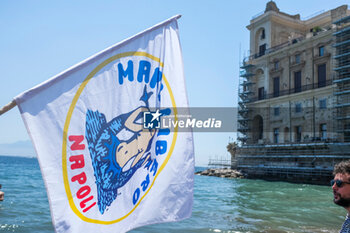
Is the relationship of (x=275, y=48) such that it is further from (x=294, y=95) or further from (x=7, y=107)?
(x=7, y=107)

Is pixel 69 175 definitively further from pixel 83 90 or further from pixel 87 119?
pixel 83 90

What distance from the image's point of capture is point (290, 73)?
46.3 m

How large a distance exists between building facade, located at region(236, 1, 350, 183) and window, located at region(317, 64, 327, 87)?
1.8 inches

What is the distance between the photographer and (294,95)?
44.3 m

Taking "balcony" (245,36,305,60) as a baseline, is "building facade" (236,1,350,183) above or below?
below

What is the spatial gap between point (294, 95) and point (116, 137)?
4385 centimetres

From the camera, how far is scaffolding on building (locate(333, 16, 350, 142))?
3794 cm

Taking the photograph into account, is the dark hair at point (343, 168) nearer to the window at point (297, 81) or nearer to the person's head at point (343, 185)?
the person's head at point (343, 185)

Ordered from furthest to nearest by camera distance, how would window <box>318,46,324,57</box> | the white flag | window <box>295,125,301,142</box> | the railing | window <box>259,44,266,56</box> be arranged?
1. window <box>259,44,266,56</box>
2. window <box>295,125,301,142</box>
3. window <box>318,46,324,57</box>
4. the railing
5. the white flag

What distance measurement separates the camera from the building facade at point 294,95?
128 ft

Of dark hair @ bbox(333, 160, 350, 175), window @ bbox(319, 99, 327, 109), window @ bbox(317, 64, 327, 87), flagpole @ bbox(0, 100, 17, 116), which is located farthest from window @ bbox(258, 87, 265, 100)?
flagpole @ bbox(0, 100, 17, 116)

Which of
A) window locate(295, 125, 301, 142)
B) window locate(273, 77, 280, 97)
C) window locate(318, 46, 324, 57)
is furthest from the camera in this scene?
window locate(273, 77, 280, 97)

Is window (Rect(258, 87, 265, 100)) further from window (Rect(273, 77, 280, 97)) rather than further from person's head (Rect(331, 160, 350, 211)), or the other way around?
person's head (Rect(331, 160, 350, 211))

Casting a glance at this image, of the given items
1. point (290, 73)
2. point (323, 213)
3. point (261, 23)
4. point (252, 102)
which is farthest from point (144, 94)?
point (261, 23)
